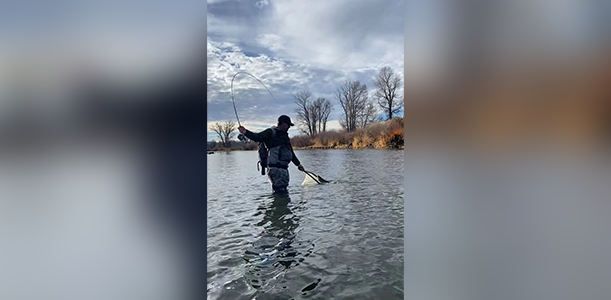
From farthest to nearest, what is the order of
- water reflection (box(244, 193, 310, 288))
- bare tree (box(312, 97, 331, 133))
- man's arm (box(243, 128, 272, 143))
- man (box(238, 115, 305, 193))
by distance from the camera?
bare tree (box(312, 97, 331, 133)), man (box(238, 115, 305, 193)), man's arm (box(243, 128, 272, 143)), water reflection (box(244, 193, 310, 288))

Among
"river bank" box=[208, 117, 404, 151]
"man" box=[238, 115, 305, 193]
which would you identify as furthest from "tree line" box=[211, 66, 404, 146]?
"man" box=[238, 115, 305, 193]

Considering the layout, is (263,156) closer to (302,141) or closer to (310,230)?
(302,141)

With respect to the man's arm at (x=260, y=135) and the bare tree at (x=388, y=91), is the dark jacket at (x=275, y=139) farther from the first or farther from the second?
the bare tree at (x=388, y=91)

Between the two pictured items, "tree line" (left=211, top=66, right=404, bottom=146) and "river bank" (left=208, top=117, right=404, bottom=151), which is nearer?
"tree line" (left=211, top=66, right=404, bottom=146)

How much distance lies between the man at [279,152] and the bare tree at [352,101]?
1155 millimetres

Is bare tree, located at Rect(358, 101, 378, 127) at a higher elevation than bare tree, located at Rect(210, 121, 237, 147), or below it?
higher

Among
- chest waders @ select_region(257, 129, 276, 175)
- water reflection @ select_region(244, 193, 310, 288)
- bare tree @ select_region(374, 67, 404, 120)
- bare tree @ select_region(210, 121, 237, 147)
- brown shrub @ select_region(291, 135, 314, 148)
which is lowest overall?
water reflection @ select_region(244, 193, 310, 288)

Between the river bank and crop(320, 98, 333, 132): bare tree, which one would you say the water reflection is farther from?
crop(320, 98, 333, 132): bare tree

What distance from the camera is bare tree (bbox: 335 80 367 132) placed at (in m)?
4.70
